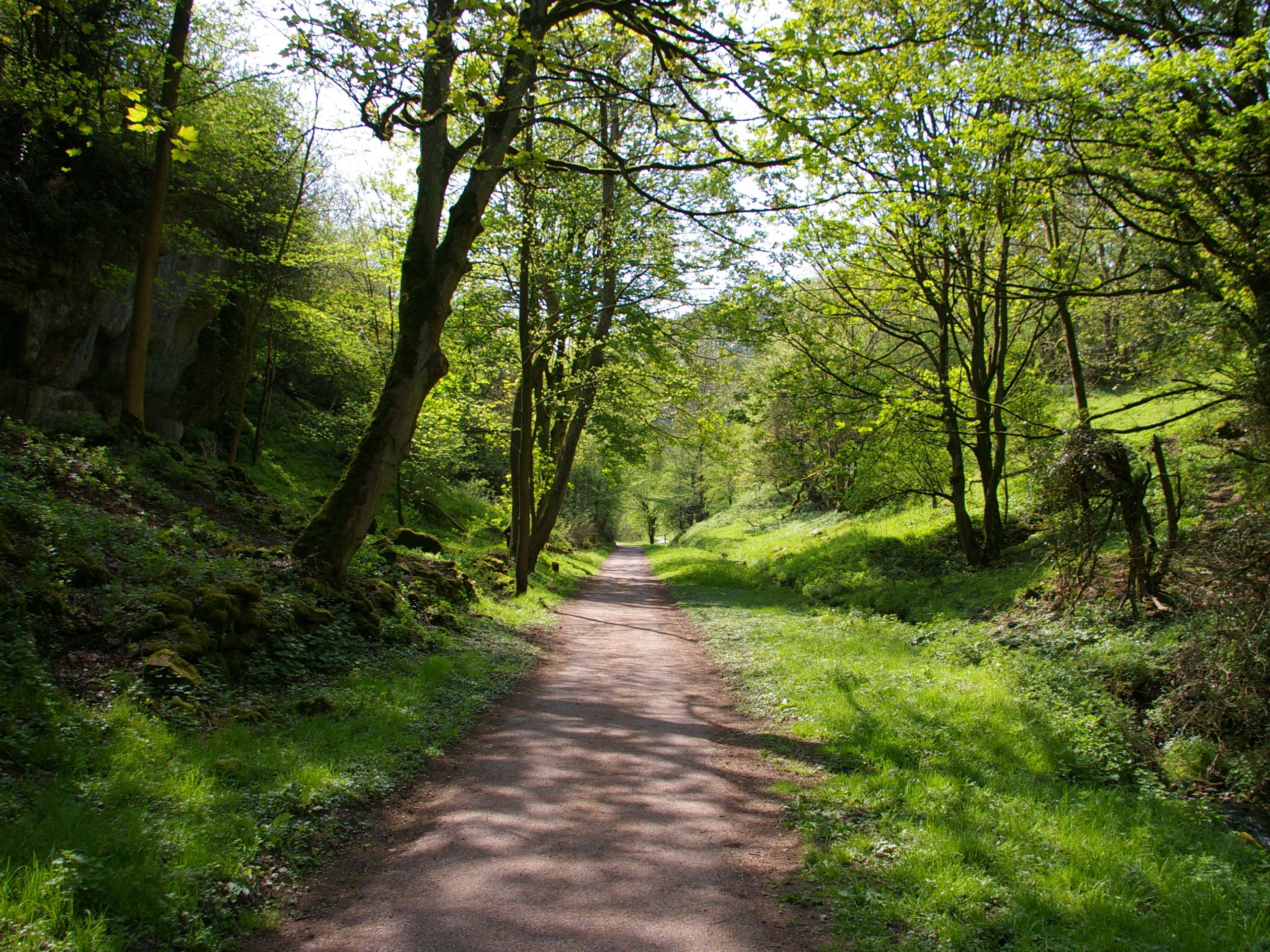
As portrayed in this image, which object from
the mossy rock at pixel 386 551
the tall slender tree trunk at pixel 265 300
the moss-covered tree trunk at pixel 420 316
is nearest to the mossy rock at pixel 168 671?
the moss-covered tree trunk at pixel 420 316

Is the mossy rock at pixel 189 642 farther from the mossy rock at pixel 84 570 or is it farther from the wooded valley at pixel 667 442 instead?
the mossy rock at pixel 84 570

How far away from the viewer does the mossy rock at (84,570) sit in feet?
21.1

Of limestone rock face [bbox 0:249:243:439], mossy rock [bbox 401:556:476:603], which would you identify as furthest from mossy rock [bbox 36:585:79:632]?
limestone rock face [bbox 0:249:243:439]

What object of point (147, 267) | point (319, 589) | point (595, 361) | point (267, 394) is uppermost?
point (147, 267)

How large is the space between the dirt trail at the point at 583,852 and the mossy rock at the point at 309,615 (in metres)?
2.53

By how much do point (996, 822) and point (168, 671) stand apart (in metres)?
6.57

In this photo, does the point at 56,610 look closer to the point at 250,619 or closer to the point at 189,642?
the point at 189,642

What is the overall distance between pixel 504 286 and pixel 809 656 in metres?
13.4

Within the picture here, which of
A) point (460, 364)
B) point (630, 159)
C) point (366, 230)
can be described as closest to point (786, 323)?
point (630, 159)

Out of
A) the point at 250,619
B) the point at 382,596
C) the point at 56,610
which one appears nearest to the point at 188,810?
the point at 56,610

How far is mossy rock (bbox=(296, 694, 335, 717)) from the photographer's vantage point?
6.22 m

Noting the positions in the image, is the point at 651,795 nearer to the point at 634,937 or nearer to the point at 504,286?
the point at 634,937

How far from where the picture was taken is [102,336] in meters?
15.2

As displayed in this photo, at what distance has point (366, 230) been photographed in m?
25.2
